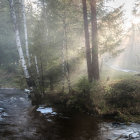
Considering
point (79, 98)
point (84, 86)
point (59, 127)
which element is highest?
point (84, 86)

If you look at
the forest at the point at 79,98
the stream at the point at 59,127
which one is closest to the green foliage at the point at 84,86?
the forest at the point at 79,98

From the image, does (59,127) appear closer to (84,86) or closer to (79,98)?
(79,98)

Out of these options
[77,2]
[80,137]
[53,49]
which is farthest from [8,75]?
[80,137]

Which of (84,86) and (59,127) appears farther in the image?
(84,86)

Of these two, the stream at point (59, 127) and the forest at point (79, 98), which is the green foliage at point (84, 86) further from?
the stream at point (59, 127)

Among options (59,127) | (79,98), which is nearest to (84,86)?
(79,98)

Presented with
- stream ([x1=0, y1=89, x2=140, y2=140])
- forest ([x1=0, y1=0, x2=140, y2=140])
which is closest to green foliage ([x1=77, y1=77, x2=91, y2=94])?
forest ([x1=0, y1=0, x2=140, y2=140])

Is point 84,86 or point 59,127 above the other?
point 84,86

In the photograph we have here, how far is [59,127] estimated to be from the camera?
6.48 metres

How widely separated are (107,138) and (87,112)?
8.38 feet

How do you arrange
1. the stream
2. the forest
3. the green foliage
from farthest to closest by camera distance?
the green foliage, the forest, the stream

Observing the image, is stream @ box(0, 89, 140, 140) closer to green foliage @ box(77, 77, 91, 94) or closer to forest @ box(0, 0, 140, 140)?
forest @ box(0, 0, 140, 140)

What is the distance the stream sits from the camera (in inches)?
220

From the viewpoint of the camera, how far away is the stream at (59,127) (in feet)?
18.4
